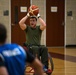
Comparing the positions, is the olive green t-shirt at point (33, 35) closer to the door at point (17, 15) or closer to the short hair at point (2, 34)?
the short hair at point (2, 34)

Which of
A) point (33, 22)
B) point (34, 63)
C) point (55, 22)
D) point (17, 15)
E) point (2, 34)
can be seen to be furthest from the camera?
point (55, 22)

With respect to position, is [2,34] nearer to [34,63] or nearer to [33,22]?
[34,63]

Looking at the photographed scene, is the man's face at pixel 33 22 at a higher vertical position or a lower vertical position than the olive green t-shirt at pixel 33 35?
higher

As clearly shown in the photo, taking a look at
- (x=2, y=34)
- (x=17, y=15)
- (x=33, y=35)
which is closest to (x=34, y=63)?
(x=2, y=34)

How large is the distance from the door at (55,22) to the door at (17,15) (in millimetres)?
1130

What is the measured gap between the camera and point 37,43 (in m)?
5.79

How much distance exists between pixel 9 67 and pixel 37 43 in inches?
153

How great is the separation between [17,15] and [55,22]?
1.84 meters

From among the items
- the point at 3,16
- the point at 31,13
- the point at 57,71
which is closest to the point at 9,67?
the point at 31,13

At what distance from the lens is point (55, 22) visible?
1296 cm

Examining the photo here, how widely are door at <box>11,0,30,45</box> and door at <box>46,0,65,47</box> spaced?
1.13 meters

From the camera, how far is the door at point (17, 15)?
41.4 feet

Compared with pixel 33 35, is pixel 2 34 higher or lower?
higher

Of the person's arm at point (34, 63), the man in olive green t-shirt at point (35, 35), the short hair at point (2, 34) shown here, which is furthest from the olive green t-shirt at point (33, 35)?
the short hair at point (2, 34)
